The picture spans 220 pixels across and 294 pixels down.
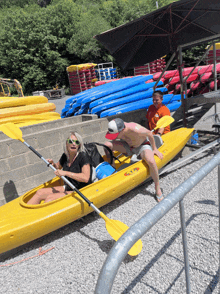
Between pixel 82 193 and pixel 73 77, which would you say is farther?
pixel 73 77

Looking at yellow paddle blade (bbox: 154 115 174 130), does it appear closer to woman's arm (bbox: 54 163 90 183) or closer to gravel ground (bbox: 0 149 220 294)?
gravel ground (bbox: 0 149 220 294)

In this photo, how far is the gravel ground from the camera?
86.1 inches

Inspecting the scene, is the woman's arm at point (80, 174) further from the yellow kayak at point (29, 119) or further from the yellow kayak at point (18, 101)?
the yellow kayak at point (18, 101)

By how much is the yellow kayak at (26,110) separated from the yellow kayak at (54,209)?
2666 mm

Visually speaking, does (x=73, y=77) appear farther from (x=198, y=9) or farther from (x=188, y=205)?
(x=188, y=205)

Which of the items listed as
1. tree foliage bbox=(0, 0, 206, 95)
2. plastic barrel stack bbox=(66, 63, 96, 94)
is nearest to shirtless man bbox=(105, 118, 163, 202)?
plastic barrel stack bbox=(66, 63, 96, 94)

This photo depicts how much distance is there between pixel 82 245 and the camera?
2.91 meters

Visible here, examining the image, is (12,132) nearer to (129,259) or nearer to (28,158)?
(28,158)

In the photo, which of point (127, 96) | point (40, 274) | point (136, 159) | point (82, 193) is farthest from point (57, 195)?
point (127, 96)

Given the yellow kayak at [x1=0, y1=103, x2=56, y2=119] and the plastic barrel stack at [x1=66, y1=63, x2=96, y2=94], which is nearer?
the yellow kayak at [x1=0, y1=103, x2=56, y2=119]

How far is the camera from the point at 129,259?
8.38ft

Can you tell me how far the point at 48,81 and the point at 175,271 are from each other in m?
29.2

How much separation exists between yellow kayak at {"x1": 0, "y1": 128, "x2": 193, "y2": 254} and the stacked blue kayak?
2.21m

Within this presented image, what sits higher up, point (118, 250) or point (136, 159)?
point (118, 250)
